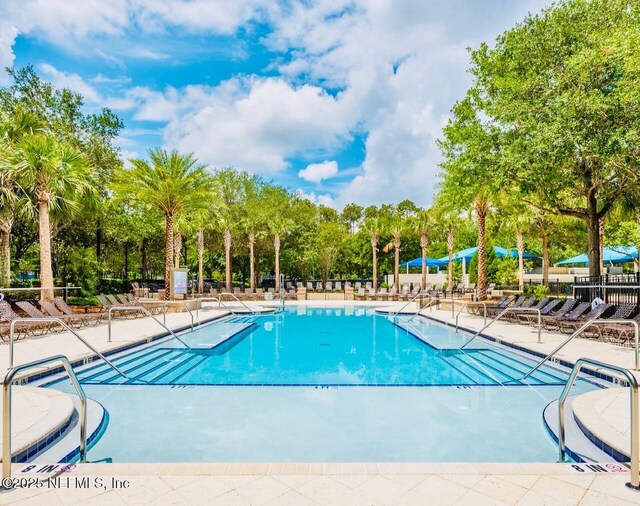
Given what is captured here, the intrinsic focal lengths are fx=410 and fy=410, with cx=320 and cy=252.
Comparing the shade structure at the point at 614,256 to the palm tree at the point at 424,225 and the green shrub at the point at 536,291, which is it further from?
the palm tree at the point at 424,225

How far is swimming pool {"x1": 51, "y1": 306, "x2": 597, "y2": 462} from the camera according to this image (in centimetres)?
491

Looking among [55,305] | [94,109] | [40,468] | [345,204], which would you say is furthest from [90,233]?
[345,204]

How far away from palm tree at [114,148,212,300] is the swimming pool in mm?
9005

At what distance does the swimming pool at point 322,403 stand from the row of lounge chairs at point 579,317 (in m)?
2.61

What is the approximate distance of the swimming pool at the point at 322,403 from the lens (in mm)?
4906

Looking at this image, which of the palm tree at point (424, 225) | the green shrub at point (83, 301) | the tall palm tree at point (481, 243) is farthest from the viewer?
the palm tree at point (424, 225)

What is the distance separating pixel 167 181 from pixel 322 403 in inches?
569

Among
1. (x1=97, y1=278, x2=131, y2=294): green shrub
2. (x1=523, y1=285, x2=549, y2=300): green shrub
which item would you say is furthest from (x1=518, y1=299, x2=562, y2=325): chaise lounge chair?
(x1=97, y1=278, x2=131, y2=294): green shrub

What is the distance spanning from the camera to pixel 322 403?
21.6 feet

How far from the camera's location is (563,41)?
13.9m

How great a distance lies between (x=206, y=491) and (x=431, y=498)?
5.59 ft

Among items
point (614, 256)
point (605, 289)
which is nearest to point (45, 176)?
point (605, 289)

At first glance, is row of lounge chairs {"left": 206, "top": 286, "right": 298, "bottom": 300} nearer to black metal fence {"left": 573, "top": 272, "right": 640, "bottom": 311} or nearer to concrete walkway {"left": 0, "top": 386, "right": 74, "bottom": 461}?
black metal fence {"left": 573, "top": 272, "right": 640, "bottom": 311}

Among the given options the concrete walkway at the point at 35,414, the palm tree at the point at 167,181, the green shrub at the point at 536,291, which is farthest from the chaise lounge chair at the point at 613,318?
the palm tree at the point at 167,181
